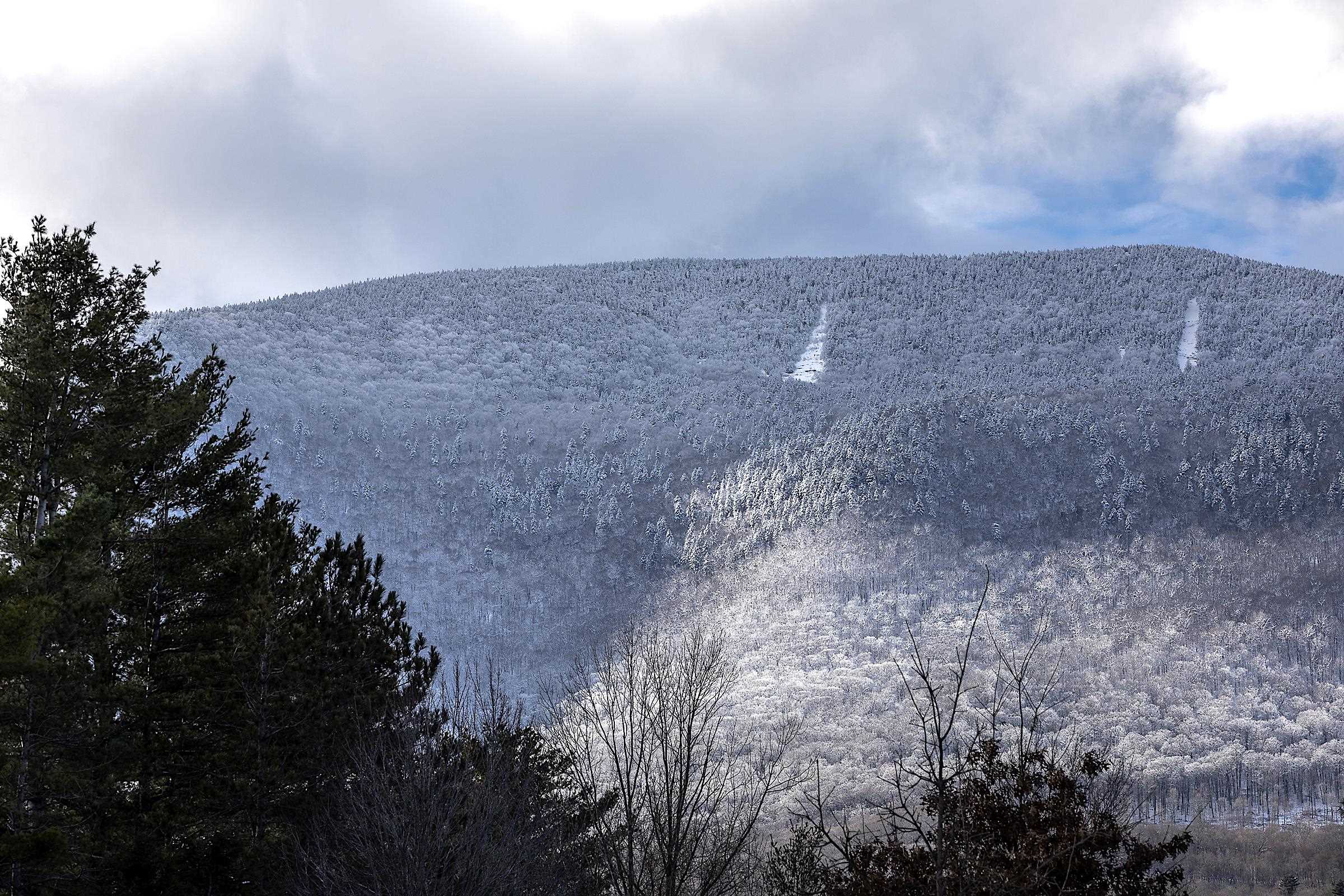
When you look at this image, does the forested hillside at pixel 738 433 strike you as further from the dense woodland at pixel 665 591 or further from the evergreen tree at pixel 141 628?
the evergreen tree at pixel 141 628

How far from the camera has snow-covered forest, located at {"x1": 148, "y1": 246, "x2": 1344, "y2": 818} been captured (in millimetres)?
96188

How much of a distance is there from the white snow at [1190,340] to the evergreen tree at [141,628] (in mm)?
163231

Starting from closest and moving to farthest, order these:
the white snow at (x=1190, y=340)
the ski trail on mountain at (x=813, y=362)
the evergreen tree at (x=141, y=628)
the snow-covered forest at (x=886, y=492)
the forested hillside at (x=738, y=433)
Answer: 1. the evergreen tree at (x=141, y=628)
2. the snow-covered forest at (x=886, y=492)
3. the forested hillside at (x=738, y=433)
4. the white snow at (x=1190, y=340)
5. the ski trail on mountain at (x=813, y=362)

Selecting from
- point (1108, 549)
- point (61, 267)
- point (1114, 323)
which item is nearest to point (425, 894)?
point (61, 267)

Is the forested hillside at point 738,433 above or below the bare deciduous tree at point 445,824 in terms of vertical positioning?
above

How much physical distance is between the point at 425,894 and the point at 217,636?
6.99 meters

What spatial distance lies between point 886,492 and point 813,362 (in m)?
56.7

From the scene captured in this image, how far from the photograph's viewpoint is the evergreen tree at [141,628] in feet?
45.7

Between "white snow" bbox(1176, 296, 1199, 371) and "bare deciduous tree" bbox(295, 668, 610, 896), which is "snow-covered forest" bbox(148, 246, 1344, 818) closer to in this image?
"white snow" bbox(1176, 296, 1199, 371)

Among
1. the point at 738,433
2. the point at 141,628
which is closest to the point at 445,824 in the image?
the point at 141,628

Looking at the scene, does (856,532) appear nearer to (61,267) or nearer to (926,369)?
(926,369)

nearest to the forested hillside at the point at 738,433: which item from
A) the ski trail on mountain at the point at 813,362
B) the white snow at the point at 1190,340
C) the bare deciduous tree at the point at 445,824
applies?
the white snow at the point at 1190,340

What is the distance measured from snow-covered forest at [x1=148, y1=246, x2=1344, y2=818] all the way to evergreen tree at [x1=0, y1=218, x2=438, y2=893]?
70539mm

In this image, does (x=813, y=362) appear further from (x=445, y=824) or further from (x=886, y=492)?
(x=445, y=824)
